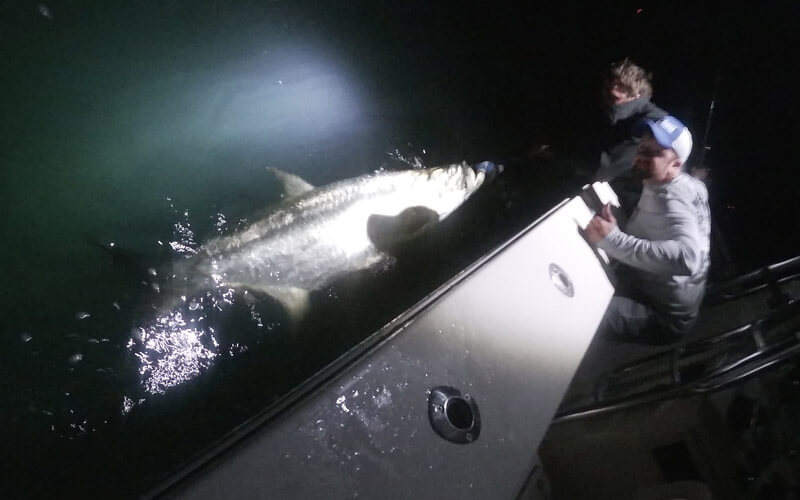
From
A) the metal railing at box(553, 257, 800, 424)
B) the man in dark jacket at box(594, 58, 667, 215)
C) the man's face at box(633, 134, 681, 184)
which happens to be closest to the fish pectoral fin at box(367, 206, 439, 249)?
the man in dark jacket at box(594, 58, 667, 215)

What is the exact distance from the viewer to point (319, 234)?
14.4 feet

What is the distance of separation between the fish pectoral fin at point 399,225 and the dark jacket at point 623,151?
1.75m

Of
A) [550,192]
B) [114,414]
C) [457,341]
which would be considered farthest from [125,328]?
[550,192]

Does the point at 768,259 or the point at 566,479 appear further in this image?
the point at 768,259

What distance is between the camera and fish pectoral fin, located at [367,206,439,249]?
15.4 feet

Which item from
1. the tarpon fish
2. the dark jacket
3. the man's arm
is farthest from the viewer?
the dark jacket

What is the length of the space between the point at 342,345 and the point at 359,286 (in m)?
0.64

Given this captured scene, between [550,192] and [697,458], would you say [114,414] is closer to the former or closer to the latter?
[697,458]

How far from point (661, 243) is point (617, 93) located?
2355 mm

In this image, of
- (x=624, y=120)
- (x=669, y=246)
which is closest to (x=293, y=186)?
(x=669, y=246)

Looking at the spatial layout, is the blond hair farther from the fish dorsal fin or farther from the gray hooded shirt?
the fish dorsal fin

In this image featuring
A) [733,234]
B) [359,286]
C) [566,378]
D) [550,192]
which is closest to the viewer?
[566,378]

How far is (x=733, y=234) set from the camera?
21.1ft

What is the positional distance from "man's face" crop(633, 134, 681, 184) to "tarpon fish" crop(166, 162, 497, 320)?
88.5 inches
